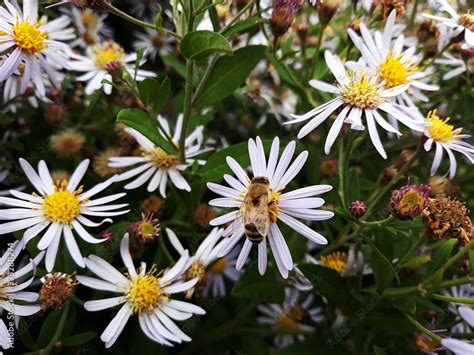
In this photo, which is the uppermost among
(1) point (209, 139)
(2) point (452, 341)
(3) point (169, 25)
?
(3) point (169, 25)

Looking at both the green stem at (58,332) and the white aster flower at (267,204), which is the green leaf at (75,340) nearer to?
the green stem at (58,332)

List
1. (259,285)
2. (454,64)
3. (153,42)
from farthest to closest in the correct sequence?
(153,42) < (454,64) < (259,285)

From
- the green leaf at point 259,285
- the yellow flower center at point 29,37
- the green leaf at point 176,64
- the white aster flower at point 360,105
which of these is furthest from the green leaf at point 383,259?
the yellow flower center at point 29,37

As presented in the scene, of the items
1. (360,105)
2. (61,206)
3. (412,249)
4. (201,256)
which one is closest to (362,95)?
(360,105)

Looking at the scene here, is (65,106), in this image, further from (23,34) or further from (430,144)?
(430,144)

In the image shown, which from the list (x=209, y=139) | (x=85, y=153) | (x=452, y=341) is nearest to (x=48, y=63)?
(x=85, y=153)

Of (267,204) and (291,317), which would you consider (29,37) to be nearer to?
(267,204)

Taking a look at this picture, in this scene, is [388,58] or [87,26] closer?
[388,58]
